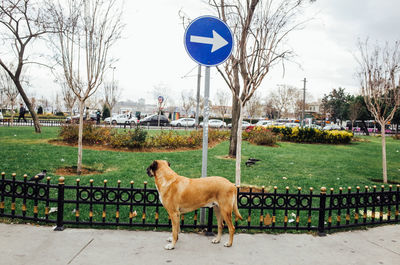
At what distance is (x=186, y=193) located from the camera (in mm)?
3535

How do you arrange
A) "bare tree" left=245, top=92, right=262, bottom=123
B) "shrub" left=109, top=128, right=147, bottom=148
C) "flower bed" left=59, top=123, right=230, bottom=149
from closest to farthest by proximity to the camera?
"shrub" left=109, top=128, right=147, bottom=148 → "flower bed" left=59, top=123, right=230, bottom=149 → "bare tree" left=245, top=92, right=262, bottom=123

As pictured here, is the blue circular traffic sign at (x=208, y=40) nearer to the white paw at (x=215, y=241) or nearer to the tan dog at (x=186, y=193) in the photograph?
the tan dog at (x=186, y=193)

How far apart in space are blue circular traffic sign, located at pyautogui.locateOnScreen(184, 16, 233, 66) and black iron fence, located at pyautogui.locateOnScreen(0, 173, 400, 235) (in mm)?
2042

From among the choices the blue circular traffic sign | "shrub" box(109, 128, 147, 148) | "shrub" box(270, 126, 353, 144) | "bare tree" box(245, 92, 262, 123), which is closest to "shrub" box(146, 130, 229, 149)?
"shrub" box(109, 128, 147, 148)

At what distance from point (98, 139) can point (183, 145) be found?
4377mm

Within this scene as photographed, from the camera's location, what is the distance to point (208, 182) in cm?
363

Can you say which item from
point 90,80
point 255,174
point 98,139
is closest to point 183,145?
point 98,139

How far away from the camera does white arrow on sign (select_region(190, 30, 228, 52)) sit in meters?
3.91

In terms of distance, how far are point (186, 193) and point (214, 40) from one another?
2195 mm

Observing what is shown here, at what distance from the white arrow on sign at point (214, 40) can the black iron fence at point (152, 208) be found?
2182mm

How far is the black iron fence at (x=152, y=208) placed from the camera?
409cm

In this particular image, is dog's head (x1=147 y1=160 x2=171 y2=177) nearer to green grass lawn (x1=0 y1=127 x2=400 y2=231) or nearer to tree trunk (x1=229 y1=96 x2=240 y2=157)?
green grass lawn (x1=0 y1=127 x2=400 y2=231)

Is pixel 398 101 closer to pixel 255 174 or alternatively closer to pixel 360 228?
pixel 255 174

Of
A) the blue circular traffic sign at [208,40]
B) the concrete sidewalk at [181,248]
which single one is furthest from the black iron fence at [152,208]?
the blue circular traffic sign at [208,40]
